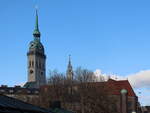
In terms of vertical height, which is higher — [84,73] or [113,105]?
[84,73]

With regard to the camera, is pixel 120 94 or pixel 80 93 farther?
pixel 120 94

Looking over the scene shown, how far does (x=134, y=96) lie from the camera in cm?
15012

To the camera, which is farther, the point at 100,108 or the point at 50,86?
the point at 50,86

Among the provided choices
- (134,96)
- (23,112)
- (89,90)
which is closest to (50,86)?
(89,90)

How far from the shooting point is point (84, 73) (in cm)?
11575

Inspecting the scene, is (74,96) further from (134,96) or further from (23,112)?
(23,112)

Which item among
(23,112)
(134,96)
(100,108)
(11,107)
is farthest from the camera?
(134,96)

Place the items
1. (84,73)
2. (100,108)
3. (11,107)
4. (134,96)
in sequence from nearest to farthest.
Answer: (11,107), (100,108), (84,73), (134,96)

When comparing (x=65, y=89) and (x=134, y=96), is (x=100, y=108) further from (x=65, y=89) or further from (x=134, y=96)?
(x=134, y=96)

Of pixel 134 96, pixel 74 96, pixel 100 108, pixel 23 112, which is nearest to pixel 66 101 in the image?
pixel 74 96

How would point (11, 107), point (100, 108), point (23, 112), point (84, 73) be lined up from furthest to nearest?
point (84, 73), point (100, 108), point (23, 112), point (11, 107)

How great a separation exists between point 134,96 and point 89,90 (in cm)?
4411

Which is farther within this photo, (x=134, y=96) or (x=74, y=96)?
(x=134, y=96)

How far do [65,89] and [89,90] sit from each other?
24.2 ft
